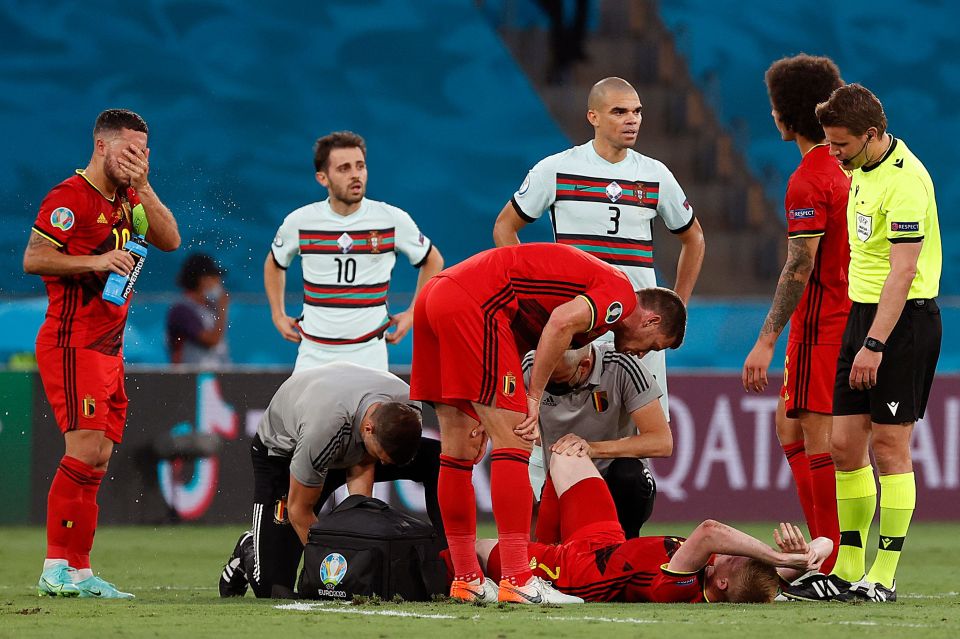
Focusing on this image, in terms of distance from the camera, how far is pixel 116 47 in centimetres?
2020

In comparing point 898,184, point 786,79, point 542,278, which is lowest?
point 542,278

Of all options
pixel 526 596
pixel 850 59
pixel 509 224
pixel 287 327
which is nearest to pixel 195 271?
pixel 287 327

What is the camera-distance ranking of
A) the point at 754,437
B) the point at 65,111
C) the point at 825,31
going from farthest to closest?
the point at 825,31 → the point at 65,111 → the point at 754,437

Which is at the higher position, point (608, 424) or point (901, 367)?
point (901, 367)

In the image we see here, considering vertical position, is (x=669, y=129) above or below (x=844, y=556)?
above

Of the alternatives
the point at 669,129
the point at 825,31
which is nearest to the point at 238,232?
the point at 669,129

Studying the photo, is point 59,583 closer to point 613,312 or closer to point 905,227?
point 613,312

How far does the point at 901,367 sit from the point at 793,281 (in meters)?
0.79

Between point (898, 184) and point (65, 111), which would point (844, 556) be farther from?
point (65, 111)

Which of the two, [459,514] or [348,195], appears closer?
[459,514]

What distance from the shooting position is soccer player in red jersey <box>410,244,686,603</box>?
222 inches

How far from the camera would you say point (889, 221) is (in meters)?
5.85

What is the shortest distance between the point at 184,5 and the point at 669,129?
6840 mm

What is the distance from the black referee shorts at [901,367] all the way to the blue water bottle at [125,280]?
3045 mm
